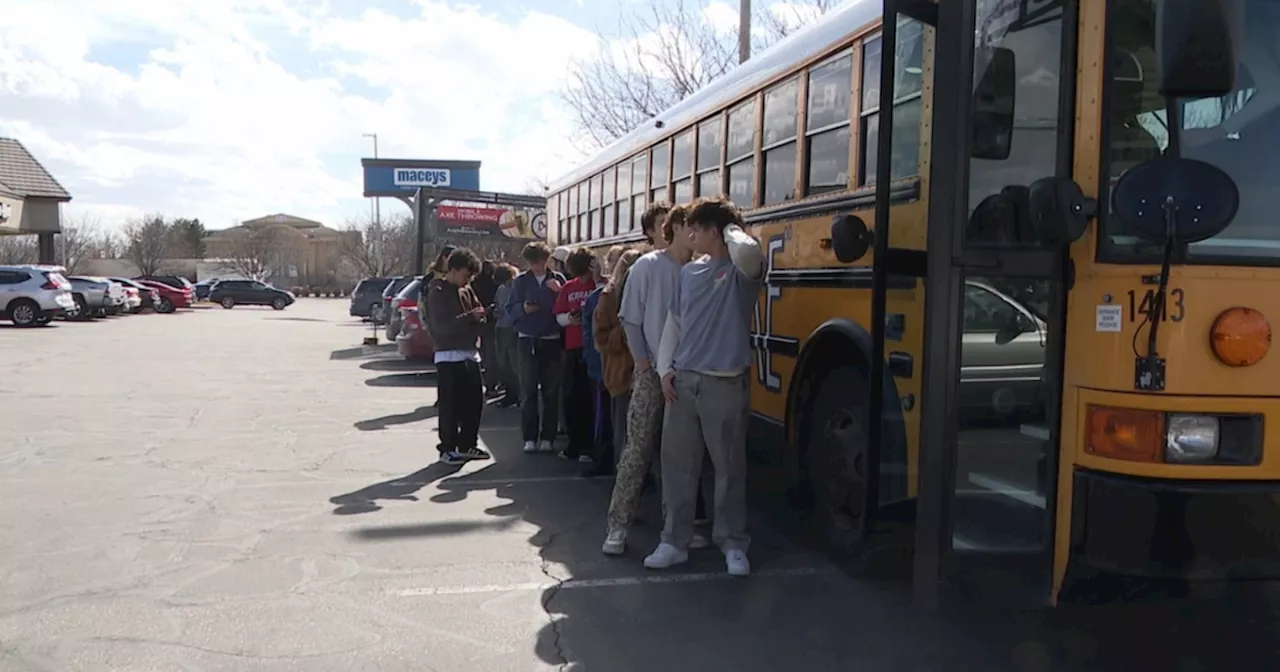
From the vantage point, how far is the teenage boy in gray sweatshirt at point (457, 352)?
309 inches

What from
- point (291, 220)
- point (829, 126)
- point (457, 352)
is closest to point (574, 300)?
point (457, 352)

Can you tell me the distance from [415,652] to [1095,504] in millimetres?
2615

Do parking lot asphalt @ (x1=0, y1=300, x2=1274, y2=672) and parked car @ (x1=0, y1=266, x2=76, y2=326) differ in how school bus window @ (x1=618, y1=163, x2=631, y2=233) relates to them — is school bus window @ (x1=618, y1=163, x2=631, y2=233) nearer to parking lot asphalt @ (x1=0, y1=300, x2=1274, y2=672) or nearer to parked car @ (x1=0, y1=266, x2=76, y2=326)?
parking lot asphalt @ (x1=0, y1=300, x2=1274, y2=672)

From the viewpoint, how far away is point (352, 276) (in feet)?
269

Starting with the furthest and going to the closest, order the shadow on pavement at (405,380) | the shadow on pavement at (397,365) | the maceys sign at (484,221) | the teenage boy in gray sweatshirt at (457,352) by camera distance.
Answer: the maceys sign at (484,221)
the shadow on pavement at (397,365)
the shadow on pavement at (405,380)
the teenage boy in gray sweatshirt at (457,352)

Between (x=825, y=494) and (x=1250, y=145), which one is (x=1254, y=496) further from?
(x=825, y=494)

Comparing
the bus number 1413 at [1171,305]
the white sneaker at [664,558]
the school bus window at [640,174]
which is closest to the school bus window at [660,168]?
the school bus window at [640,174]

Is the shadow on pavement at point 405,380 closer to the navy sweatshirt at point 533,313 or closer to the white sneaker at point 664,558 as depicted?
the navy sweatshirt at point 533,313

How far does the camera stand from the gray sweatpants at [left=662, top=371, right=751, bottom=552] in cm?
503

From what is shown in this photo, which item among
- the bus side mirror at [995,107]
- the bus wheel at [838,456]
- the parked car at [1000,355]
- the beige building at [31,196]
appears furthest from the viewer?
the beige building at [31,196]

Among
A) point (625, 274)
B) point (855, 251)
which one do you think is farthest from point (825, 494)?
point (625, 274)

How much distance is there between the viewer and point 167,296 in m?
38.7

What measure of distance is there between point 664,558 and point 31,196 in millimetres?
38008

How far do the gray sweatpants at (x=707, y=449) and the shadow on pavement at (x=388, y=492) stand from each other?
2.28m
